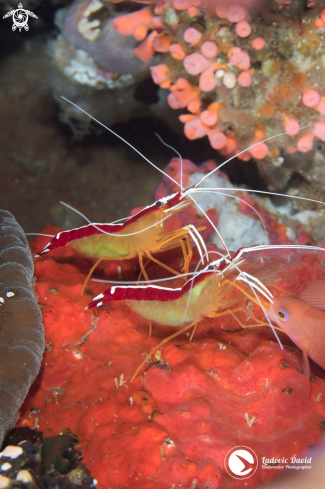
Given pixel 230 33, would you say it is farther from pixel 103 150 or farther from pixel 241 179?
pixel 103 150

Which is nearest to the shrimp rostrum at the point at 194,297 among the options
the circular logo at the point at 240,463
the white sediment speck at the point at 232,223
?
the circular logo at the point at 240,463

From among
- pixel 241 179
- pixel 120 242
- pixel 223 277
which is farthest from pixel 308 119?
pixel 120 242

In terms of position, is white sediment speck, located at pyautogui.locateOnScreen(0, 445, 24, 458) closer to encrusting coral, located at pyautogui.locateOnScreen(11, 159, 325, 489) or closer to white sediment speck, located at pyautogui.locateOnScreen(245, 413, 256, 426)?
encrusting coral, located at pyautogui.locateOnScreen(11, 159, 325, 489)

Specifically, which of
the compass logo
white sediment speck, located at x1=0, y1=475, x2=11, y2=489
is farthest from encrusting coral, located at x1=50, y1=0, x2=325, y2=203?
white sediment speck, located at x1=0, y1=475, x2=11, y2=489

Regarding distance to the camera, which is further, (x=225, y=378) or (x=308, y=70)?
(x=308, y=70)

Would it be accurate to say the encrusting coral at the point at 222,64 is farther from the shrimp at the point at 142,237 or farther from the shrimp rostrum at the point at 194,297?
the shrimp rostrum at the point at 194,297

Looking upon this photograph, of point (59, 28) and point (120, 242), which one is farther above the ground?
point (59, 28)
